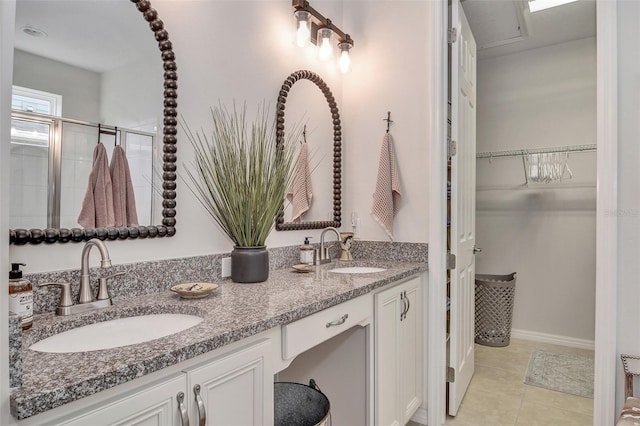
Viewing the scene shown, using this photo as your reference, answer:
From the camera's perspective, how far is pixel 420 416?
2123 mm

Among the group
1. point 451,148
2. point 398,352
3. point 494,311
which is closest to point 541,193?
point 494,311

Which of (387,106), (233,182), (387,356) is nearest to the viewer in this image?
(233,182)

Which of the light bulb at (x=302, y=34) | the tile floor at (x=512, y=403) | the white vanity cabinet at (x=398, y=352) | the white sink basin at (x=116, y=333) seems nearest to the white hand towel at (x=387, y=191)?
the white vanity cabinet at (x=398, y=352)

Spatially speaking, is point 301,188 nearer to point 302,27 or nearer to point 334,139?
point 334,139

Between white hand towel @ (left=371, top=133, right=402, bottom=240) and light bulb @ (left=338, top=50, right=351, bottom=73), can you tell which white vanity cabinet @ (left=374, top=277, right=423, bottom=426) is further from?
light bulb @ (left=338, top=50, right=351, bottom=73)

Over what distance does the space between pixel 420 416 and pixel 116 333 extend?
5.76ft

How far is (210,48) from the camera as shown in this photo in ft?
5.31

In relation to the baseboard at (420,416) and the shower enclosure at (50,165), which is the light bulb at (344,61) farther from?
the baseboard at (420,416)

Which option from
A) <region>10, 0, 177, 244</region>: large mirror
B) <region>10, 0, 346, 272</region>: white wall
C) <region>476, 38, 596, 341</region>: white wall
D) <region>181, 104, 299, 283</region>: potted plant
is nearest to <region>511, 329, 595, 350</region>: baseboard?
<region>476, 38, 596, 341</region>: white wall

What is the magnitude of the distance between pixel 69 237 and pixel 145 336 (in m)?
0.39

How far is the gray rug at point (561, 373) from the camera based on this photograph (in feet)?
8.24

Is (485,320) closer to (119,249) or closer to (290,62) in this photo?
(290,62)

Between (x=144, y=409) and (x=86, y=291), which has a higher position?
(x=86, y=291)

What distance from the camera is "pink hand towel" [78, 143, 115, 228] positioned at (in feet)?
3.93
